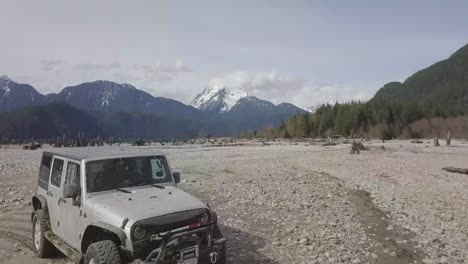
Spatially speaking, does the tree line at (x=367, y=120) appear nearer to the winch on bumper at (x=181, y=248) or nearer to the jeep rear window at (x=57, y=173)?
the jeep rear window at (x=57, y=173)

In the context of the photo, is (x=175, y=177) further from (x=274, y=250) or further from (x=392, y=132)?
(x=392, y=132)

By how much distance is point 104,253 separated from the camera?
25.1 ft

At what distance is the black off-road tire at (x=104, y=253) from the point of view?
758 cm

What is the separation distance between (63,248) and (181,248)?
3.49 metres

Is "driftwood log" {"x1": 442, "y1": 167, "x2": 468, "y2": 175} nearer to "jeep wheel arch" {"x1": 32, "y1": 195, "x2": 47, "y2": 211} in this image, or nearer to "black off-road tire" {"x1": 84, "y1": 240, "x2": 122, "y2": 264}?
"jeep wheel arch" {"x1": 32, "y1": 195, "x2": 47, "y2": 211}

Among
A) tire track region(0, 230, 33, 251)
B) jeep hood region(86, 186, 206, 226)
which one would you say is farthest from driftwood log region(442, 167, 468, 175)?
tire track region(0, 230, 33, 251)

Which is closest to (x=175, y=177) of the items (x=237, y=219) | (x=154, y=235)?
(x=154, y=235)

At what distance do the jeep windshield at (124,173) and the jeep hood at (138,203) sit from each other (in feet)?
0.85

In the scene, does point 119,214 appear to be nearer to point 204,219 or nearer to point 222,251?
point 204,219

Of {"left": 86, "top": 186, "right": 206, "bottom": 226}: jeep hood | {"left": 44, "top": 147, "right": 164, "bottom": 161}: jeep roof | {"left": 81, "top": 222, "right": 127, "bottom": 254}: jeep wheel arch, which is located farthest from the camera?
{"left": 44, "top": 147, "right": 164, "bottom": 161}: jeep roof

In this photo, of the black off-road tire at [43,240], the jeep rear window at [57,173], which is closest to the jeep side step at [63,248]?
the black off-road tire at [43,240]

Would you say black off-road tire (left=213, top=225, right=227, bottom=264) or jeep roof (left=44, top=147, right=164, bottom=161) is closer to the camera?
black off-road tire (left=213, top=225, right=227, bottom=264)

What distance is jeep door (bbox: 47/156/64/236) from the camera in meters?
10.3

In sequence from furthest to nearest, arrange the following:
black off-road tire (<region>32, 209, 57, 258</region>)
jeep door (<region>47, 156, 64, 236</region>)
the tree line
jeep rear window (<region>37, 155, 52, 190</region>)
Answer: the tree line
jeep rear window (<region>37, 155, 52, 190</region>)
black off-road tire (<region>32, 209, 57, 258</region>)
jeep door (<region>47, 156, 64, 236</region>)
